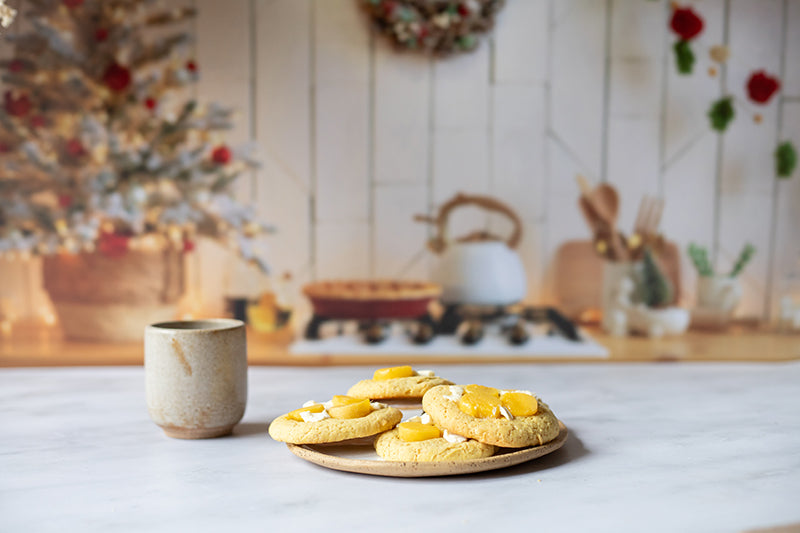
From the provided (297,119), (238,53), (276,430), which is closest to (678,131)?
(297,119)

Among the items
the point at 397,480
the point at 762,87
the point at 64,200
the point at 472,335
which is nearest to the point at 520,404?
the point at 397,480

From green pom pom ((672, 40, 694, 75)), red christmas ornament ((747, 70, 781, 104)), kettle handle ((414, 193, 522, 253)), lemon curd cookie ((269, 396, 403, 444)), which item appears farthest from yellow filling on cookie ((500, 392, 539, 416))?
red christmas ornament ((747, 70, 781, 104))

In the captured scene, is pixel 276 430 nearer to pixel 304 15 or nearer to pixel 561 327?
pixel 561 327

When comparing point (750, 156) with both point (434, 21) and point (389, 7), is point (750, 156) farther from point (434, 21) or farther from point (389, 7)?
point (389, 7)

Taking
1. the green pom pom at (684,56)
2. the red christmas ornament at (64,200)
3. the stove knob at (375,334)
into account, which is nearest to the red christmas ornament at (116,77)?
the red christmas ornament at (64,200)

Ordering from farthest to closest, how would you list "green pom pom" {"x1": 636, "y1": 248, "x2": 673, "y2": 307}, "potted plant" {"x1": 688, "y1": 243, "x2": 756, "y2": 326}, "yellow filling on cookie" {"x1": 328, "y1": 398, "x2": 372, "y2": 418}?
"potted plant" {"x1": 688, "y1": 243, "x2": 756, "y2": 326} < "green pom pom" {"x1": 636, "y1": 248, "x2": 673, "y2": 307} < "yellow filling on cookie" {"x1": 328, "y1": 398, "x2": 372, "y2": 418}

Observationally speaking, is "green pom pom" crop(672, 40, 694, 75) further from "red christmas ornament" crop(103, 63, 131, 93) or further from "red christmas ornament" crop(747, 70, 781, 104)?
"red christmas ornament" crop(103, 63, 131, 93)

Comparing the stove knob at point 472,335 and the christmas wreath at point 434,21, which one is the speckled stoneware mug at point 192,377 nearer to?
the stove knob at point 472,335
